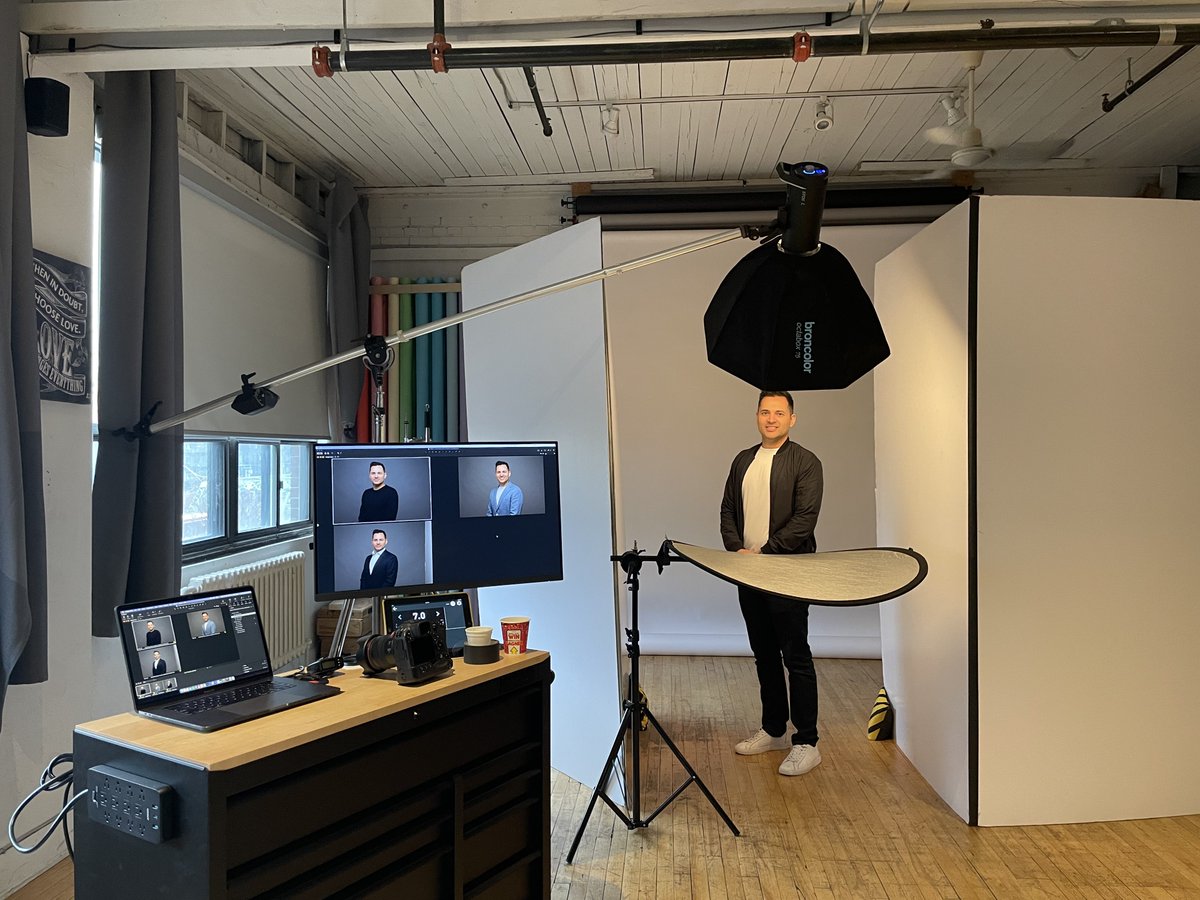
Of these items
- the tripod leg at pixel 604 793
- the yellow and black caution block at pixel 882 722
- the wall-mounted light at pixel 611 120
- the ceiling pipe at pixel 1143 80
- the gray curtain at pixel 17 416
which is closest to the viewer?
the gray curtain at pixel 17 416

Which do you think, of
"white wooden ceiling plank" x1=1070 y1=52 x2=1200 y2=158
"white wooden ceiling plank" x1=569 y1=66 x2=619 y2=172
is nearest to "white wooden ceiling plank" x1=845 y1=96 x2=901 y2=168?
"white wooden ceiling plank" x1=1070 y1=52 x2=1200 y2=158

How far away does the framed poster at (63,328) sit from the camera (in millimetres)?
2658

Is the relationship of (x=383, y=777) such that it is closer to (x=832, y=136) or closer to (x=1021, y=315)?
(x=1021, y=315)

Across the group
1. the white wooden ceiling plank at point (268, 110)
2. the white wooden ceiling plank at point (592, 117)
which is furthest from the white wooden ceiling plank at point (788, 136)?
the white wooden ceiling plank at point (268, 110)

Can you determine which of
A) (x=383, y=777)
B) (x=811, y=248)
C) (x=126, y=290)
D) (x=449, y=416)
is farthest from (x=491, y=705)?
(x=449, y=416)

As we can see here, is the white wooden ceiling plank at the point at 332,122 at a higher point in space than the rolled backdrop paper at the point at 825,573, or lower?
higher

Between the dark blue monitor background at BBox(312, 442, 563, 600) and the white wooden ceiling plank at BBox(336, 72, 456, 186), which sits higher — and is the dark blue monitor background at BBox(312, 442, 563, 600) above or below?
below

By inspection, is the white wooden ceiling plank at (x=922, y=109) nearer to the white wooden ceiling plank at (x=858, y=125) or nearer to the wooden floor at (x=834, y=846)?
the white wooden ceiling plank at (x=858, y=125)

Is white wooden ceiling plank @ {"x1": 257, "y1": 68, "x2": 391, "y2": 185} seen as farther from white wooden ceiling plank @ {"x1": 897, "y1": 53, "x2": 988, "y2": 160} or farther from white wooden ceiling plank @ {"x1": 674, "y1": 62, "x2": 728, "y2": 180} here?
white wooden ceiling plank @ {"x1": 897, "y1": 53, "x2": 988, "y2": 160}

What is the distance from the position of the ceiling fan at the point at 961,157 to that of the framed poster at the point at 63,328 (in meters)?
3.53

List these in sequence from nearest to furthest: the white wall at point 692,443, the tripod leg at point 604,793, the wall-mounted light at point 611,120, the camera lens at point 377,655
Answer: the camera lens at point 377,655 < the tripod leg at point 604,793 < the wall-mounted light at point 611,120 < the white wall at point 692,443

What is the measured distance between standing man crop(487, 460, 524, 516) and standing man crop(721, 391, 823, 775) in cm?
123

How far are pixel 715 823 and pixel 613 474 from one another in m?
1.33

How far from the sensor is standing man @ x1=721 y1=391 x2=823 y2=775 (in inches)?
142
